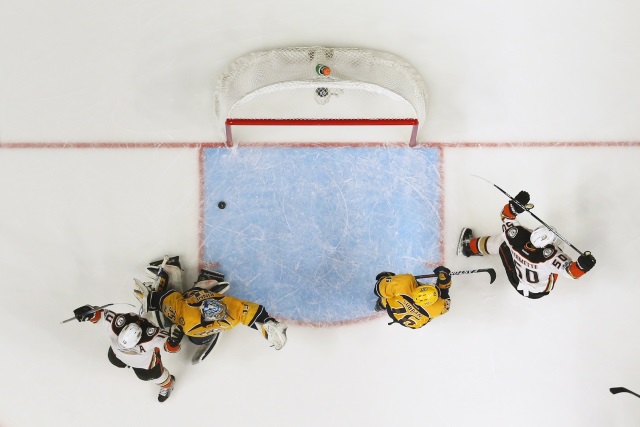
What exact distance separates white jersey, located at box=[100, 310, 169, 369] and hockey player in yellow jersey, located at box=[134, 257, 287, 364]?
0.49 feet

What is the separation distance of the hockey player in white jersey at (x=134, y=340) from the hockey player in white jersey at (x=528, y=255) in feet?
7.07

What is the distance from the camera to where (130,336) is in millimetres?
3125

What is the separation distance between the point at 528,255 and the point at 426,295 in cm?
71

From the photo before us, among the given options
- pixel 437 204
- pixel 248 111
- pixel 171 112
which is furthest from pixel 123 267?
pixel 437 204

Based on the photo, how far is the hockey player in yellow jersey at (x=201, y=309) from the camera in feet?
10.9

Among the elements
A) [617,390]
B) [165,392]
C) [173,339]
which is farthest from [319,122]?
[617,390]

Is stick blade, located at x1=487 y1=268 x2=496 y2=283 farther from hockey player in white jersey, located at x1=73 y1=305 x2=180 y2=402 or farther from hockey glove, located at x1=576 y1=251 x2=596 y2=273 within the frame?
hockey player in white jersey, located at x1=73 y1=305 x2=180 y2=402

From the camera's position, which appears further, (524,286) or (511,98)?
(511,98)

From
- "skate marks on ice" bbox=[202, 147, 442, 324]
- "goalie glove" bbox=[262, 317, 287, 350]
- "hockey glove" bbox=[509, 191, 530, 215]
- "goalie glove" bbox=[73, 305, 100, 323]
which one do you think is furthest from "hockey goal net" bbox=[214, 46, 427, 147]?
"goalie glove" bbox=[73, 305, 100, 323]

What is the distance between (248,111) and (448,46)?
150 centimetres

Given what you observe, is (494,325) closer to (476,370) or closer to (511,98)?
(476,370)

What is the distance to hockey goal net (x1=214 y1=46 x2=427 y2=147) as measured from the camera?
3.49 m

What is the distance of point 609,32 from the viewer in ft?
13.3

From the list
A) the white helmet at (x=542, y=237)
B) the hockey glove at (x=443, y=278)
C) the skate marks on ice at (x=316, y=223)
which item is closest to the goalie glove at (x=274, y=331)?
the skate marks on ice at (x=316, y=223)
